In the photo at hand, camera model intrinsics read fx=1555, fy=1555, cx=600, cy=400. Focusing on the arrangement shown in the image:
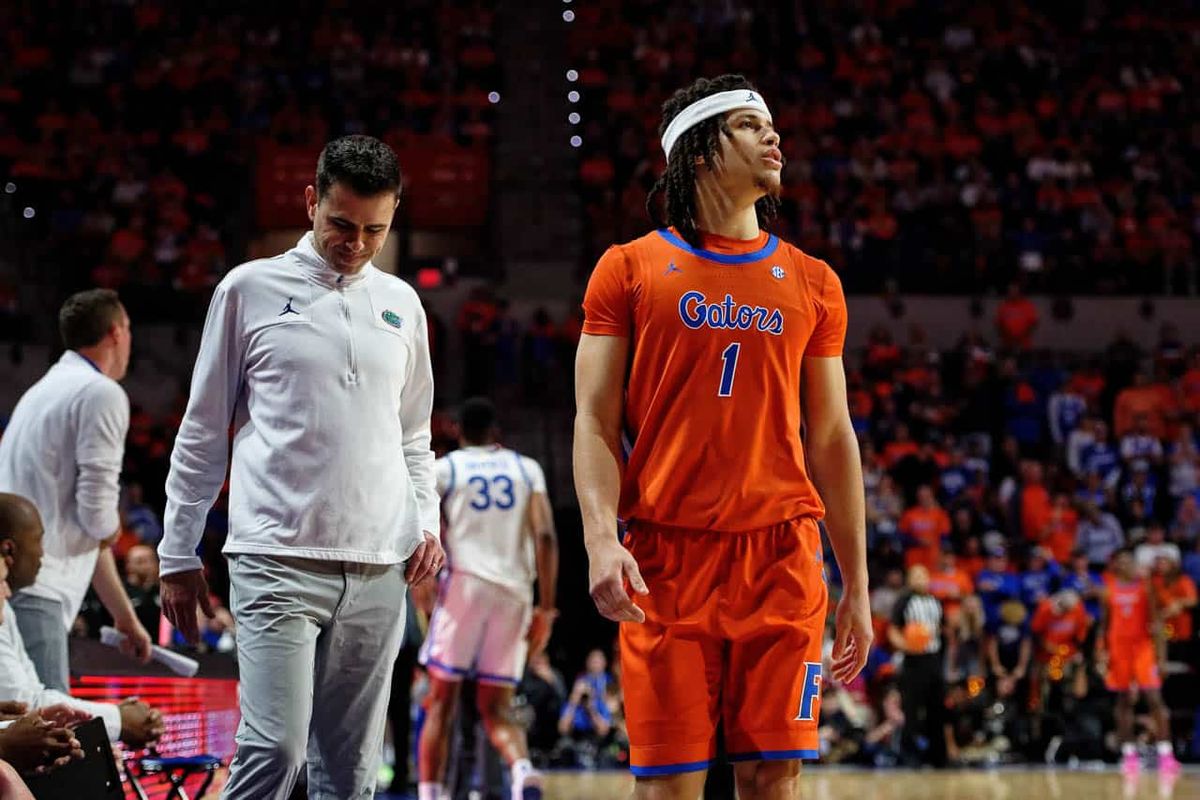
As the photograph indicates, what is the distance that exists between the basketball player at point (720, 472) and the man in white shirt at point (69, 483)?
2.70 m

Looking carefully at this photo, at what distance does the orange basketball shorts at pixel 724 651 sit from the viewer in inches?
152

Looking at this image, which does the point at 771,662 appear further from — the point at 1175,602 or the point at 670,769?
the point at 1175,602

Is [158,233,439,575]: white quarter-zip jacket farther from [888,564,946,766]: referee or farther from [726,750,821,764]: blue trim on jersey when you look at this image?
[888,564,946,766]: referee

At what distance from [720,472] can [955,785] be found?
8.32 metres

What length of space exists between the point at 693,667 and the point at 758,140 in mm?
1395

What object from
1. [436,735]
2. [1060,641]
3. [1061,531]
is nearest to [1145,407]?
[1061,531]

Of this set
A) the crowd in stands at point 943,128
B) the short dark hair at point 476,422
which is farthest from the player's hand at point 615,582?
the crowd in stands at point 943,128

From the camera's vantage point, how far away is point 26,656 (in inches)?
215

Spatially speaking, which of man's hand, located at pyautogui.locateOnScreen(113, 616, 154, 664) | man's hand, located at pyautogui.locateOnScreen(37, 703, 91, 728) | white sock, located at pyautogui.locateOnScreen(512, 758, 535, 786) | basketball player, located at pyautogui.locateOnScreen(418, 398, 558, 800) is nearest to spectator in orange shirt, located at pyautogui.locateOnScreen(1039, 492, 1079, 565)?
basketball player, located at pyautogui.locateOnScreen(418, 398, 558, 800)

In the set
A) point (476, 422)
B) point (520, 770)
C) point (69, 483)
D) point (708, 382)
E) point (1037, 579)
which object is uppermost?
point (476, 422)

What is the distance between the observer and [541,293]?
19844mm

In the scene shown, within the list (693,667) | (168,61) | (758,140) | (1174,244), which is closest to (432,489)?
(693,667)

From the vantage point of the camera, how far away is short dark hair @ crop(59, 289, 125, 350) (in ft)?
20.4

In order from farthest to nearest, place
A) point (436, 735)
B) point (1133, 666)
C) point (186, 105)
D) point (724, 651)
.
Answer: point (186, 105), point (1133, 666), point (436, 735), point (724, 651)
